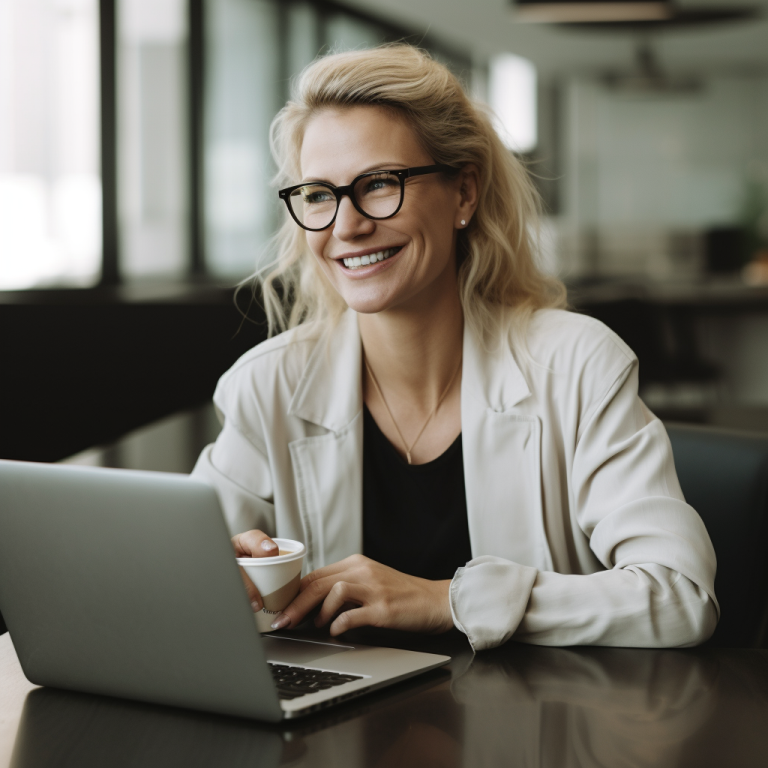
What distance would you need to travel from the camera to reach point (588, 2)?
5.54 metres

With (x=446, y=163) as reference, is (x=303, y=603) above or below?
below

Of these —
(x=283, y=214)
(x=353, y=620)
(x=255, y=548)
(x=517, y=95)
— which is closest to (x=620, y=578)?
(x=353, y=620)

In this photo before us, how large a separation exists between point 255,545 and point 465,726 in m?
0.38

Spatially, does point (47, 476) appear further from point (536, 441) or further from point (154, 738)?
point (536, 441)

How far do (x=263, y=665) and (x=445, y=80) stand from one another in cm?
103

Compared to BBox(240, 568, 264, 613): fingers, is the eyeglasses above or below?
above

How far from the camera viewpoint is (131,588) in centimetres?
80

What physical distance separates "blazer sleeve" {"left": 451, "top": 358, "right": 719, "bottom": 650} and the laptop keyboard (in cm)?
19

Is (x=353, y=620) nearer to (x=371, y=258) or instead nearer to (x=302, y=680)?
(x=302, y=680)

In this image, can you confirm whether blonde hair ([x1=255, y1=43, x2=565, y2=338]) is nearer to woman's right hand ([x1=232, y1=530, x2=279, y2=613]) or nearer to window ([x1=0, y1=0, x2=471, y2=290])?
woman's right hand ([x1=232, y1=530, x2=279, y2=613])

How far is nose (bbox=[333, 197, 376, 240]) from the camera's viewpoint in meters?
1.37

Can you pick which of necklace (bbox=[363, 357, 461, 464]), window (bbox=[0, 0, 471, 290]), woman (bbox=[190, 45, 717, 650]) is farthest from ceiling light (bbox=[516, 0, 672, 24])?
necklace (bbox=[363, 357, 461, 464])

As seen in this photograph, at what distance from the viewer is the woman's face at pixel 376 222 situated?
1.37 m

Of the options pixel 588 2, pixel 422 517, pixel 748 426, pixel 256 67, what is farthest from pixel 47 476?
pixel 256 67
